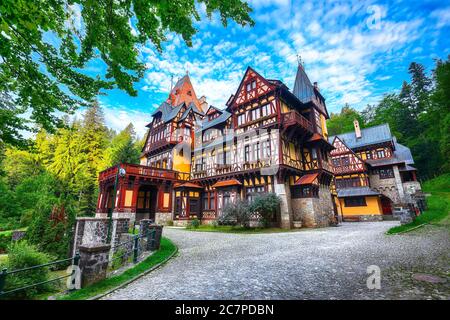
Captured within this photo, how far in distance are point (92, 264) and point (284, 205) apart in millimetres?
15201

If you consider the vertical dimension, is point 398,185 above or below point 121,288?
above

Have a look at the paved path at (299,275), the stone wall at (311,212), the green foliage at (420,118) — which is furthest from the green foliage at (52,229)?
the green foliage at (420,118)

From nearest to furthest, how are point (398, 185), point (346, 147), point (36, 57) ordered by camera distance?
point (36, 57), point (398, 185), point (346, 147)

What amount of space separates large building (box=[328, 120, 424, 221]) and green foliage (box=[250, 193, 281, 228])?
562 inches

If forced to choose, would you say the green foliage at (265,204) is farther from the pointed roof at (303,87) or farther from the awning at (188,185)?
the pointed roof at (303,87)

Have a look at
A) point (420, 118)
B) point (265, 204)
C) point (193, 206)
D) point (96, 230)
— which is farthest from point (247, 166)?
point (420, 118)

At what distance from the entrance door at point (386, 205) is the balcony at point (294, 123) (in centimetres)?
1922

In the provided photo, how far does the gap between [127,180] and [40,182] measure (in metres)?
13.2

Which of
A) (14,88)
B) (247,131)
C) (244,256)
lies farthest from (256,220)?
(14,88)

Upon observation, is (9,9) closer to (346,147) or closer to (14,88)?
(14,88)

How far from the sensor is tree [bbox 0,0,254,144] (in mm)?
4594

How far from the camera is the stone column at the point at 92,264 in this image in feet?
17.8
